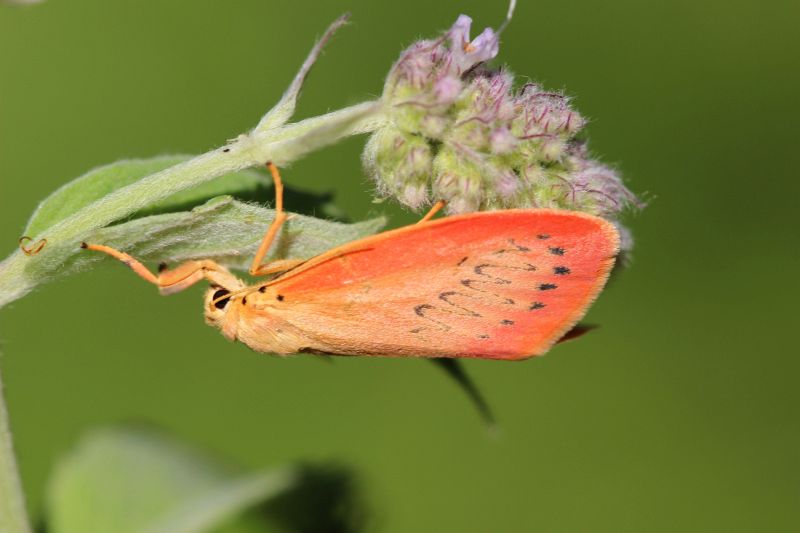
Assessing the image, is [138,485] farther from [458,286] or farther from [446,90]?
[446,90]

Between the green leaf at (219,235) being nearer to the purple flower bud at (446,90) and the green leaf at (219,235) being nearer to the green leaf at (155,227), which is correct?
the green leaf at (155,227)

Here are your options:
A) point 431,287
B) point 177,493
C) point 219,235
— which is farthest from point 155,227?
point 177,493

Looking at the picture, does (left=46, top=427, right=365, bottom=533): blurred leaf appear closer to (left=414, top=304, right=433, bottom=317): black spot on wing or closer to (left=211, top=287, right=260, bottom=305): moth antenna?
(left=211, top=287, right=260, bottom=305): moth antenna

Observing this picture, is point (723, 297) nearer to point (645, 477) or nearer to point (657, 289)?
point (657, 289)

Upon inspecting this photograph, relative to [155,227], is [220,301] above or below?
below

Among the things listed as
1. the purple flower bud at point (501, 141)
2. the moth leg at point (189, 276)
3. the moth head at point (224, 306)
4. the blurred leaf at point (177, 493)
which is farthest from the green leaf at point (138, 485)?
the purple flower bud at point (501, 141)

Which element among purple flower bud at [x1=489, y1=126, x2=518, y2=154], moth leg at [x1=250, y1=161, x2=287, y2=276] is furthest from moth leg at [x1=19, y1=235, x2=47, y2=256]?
purple flower bud at [x1=489, y1=126, x2=518, y2=154]

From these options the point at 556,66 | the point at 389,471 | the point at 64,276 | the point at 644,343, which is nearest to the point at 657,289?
the point at 644,343
